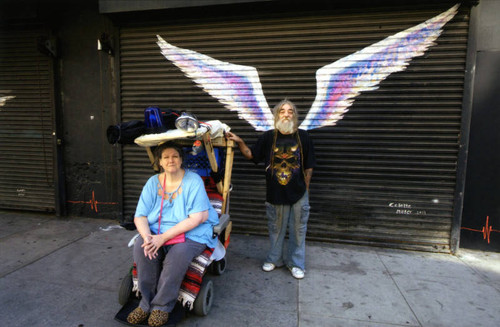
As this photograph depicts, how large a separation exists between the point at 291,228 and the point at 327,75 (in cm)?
229

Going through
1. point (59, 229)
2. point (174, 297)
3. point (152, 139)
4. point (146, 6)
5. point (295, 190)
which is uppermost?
point (146, 6)

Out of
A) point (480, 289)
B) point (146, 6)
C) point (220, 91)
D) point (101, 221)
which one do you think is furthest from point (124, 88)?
point (480, 289)

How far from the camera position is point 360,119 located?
398 cm

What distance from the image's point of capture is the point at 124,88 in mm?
4602

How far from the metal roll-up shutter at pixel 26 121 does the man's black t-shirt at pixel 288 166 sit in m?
4.15

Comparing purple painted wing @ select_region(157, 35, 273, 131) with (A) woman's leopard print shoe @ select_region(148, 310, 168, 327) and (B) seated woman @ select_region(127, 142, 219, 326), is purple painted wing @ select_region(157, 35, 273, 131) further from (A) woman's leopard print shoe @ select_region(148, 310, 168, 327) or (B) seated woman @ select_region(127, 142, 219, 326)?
(A) woman's leopard print shoe @ select_region(148, 310, 168, 327)

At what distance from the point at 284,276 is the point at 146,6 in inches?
165

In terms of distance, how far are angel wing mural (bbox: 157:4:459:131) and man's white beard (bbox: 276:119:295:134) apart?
3.59ft

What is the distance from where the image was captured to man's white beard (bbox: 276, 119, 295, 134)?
3031 millimetres

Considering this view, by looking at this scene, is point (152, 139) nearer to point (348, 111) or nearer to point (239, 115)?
point (239, 115)

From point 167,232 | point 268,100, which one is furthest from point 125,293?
point 268,100

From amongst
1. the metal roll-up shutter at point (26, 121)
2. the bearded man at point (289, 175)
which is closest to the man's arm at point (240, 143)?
the bearded man at point (289, 175)

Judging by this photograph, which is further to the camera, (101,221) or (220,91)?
(101,221)

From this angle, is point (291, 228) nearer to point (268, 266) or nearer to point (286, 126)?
point (268, 266)
